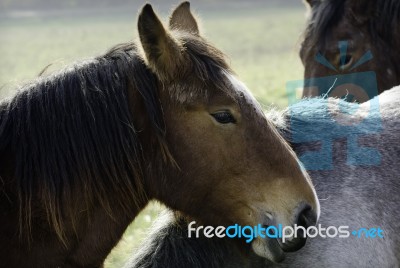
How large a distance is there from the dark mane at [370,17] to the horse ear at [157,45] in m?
3.45

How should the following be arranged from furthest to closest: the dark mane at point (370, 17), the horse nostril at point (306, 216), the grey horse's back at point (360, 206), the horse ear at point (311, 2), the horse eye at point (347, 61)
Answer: the horse ear at point (311, 2)
the dark mane at point (370, 17)
the horse eye at point (347, 61)
the grey horse's back at point (360, 206)
the horse nostril at point (306, 216)

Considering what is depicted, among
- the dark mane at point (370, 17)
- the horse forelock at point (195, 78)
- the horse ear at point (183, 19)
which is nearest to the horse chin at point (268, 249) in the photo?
the horse forelock at point (195, 78)

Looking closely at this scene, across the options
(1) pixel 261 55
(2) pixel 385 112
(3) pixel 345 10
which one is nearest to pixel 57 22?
(1) pixel 261 55

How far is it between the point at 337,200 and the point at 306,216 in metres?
0.43

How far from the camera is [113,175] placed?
2.91 meters

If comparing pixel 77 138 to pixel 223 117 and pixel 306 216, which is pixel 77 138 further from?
pixel 306 216

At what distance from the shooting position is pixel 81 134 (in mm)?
2877

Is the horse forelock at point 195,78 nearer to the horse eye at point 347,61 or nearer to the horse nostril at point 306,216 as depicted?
the horse nostril at point 306,216

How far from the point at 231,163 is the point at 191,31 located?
0.90 m

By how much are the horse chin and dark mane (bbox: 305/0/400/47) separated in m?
3.49

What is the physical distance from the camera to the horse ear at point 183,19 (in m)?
3.48

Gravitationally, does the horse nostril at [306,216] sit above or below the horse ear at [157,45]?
below

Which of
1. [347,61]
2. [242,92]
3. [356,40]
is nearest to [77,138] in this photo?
[242,92]

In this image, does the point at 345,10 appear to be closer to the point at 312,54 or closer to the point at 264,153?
the point at 312,54
